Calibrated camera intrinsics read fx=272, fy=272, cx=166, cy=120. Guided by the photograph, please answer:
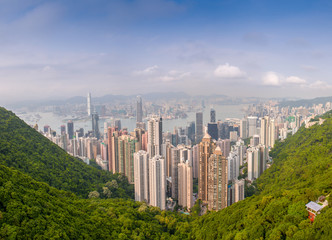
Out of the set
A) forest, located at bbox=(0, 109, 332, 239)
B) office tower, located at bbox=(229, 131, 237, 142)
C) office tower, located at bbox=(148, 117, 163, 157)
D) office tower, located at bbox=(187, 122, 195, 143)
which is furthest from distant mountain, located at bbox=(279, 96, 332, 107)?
office tower, located at bbox=(148, 117, 163, 157)

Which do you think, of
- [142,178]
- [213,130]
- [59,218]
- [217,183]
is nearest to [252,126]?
[213,130]

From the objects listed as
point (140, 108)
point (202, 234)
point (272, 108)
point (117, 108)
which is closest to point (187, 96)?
point (140, 108)

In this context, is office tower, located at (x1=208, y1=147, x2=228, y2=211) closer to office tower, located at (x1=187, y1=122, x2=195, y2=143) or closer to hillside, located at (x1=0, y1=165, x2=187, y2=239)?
hillside, located at (x1=0, y1=165, x2=187, y2=239)

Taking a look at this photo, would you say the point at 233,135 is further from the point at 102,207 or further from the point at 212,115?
the point at 102,207

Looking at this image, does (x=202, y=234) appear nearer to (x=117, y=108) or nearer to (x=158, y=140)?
(x=158, y=140)

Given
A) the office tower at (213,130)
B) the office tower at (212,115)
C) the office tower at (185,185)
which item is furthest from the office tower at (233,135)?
the office tower at (185,185)
